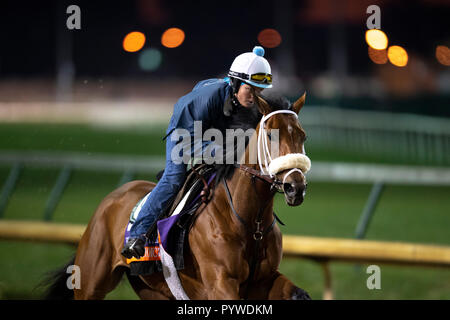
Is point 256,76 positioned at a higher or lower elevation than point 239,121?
higher

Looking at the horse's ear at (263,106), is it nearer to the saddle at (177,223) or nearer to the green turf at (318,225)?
the saddle at (177,223)

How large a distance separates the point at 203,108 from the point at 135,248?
3.32 ft

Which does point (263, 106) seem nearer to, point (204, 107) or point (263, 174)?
point (263, 174)

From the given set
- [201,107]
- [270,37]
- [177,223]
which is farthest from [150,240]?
[270,37]

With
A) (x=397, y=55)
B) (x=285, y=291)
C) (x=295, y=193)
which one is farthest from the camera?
Result: (x=397, y=55)

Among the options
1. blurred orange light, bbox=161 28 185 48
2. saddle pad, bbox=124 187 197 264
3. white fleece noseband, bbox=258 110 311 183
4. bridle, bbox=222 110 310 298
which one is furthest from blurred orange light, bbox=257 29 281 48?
white fleece noseband, bbox=258 110 311 183

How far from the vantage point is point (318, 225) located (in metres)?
9.30

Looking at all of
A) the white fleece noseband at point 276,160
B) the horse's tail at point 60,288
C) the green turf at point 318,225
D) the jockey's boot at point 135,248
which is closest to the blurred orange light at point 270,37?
the green turf at point 318,225

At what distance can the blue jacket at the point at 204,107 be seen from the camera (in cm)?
441

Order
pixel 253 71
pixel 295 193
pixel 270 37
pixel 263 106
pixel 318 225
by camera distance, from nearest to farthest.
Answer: pixel 295 193
pixel 263 106
pixel 253 71
pixel 318 225
pixel 270 37

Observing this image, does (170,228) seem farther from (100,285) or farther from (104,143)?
(104,143)

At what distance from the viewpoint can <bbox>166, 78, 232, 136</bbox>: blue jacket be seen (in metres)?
4.41

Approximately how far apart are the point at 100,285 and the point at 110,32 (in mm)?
→ 31400

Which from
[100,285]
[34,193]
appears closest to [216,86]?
[100,285]
